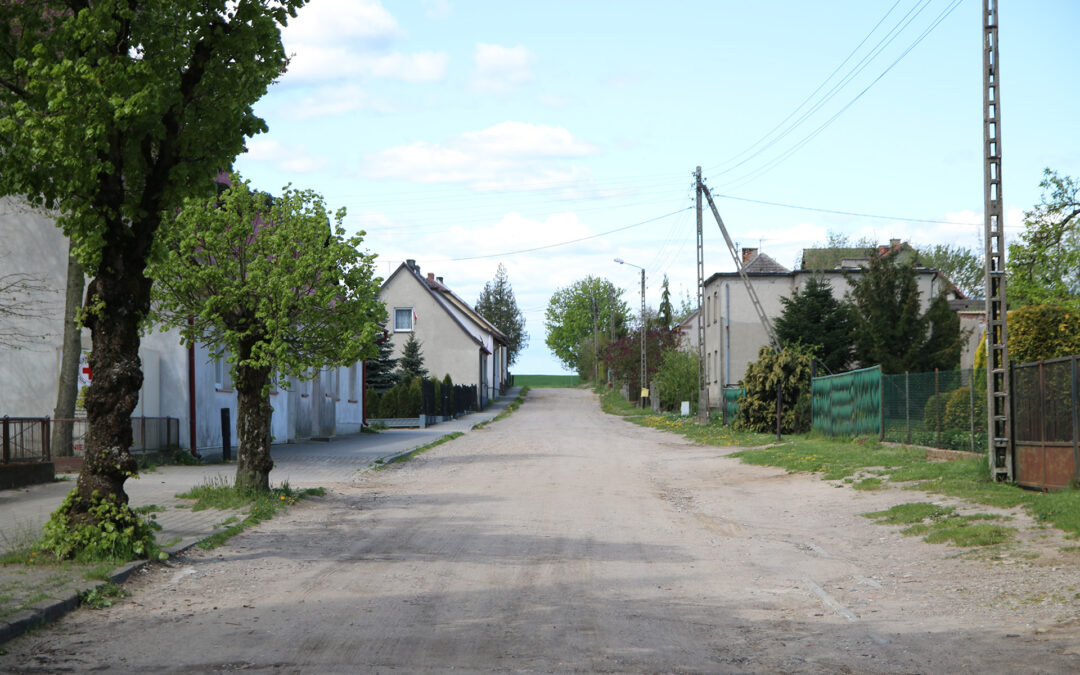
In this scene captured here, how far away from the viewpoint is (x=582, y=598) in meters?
7.91

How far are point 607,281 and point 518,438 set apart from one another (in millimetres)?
110948

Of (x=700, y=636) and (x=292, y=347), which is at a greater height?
(x=292, y=347)

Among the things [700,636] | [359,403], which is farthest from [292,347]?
[359,403]

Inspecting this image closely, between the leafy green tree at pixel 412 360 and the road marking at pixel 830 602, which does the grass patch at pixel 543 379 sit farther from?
the road marking at pixel 830 602

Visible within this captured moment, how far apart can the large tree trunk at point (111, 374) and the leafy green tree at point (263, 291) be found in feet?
14.4

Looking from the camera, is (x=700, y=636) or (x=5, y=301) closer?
(x=700, y=636)

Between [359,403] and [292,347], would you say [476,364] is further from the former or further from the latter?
[292,347]

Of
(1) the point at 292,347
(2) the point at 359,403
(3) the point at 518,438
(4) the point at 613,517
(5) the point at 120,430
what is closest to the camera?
(5) the point at 120,430

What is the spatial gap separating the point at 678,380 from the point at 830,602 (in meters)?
45.4

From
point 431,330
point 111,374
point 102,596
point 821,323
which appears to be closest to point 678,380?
point 821,323

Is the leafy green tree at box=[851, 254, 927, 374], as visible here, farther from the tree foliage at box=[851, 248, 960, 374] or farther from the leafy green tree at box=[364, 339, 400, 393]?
the leafy green tree at box=[364, 339, 400, 393]

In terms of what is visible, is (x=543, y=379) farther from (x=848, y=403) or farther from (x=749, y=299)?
(x=848, y=403)

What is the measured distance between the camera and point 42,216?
65.6 ft

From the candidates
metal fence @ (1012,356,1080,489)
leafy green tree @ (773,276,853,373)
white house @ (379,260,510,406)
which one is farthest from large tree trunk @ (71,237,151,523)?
white house @ (379,260,510,406)
